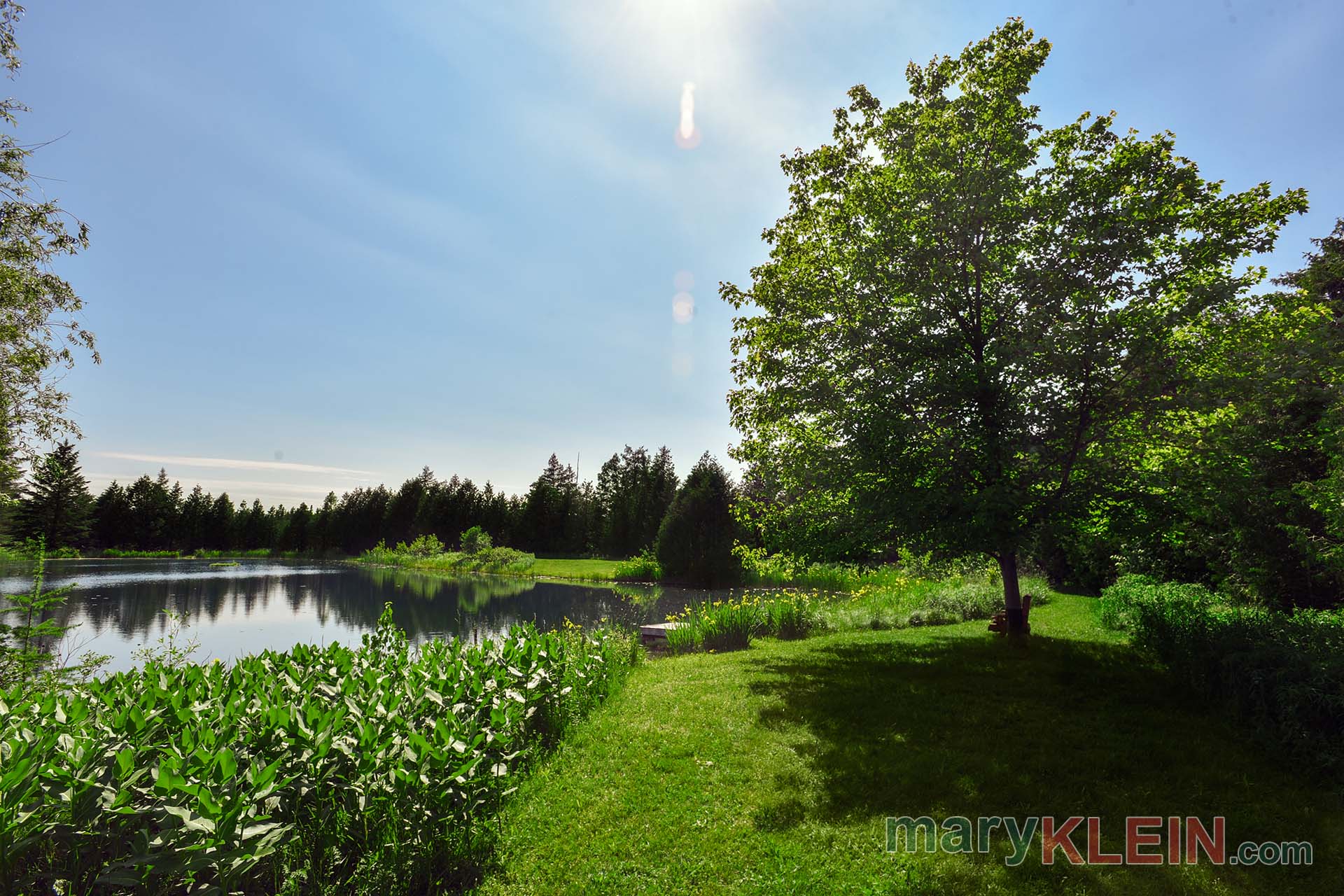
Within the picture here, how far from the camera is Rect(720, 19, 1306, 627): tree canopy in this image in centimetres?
926

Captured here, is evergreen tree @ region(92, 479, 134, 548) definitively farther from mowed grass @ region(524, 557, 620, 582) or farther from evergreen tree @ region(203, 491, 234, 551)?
mowed grass @ region(524, 557, 620, 582)

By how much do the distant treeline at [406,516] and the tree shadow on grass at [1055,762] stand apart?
5296cm

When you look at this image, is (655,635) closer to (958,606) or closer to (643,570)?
(958,606)

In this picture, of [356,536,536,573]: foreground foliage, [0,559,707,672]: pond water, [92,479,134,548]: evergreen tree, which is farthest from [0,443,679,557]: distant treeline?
[0,559,707,672]: pond water

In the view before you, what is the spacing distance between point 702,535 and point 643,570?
628 centimetres

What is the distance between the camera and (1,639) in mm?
7043

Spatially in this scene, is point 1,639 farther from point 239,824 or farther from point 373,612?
point 373,612

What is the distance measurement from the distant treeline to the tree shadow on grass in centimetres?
5296

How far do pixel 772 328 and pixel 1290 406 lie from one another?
1057cm

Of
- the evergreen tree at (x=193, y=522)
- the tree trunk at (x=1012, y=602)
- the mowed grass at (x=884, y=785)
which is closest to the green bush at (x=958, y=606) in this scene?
the tree trunk at (x=1012, y=602)

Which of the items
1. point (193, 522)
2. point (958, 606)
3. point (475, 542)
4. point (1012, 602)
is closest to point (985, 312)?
point (1012, 602)

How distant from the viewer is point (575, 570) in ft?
153

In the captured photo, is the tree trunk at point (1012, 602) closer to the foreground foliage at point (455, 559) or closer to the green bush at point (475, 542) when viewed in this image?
the foreground foliage at point (455, 559)

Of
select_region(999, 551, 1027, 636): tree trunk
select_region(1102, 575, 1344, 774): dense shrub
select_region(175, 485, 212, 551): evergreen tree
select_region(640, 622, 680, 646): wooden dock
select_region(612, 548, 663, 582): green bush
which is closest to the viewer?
select_region(1102, 575, 1344, 774): dense shrub
